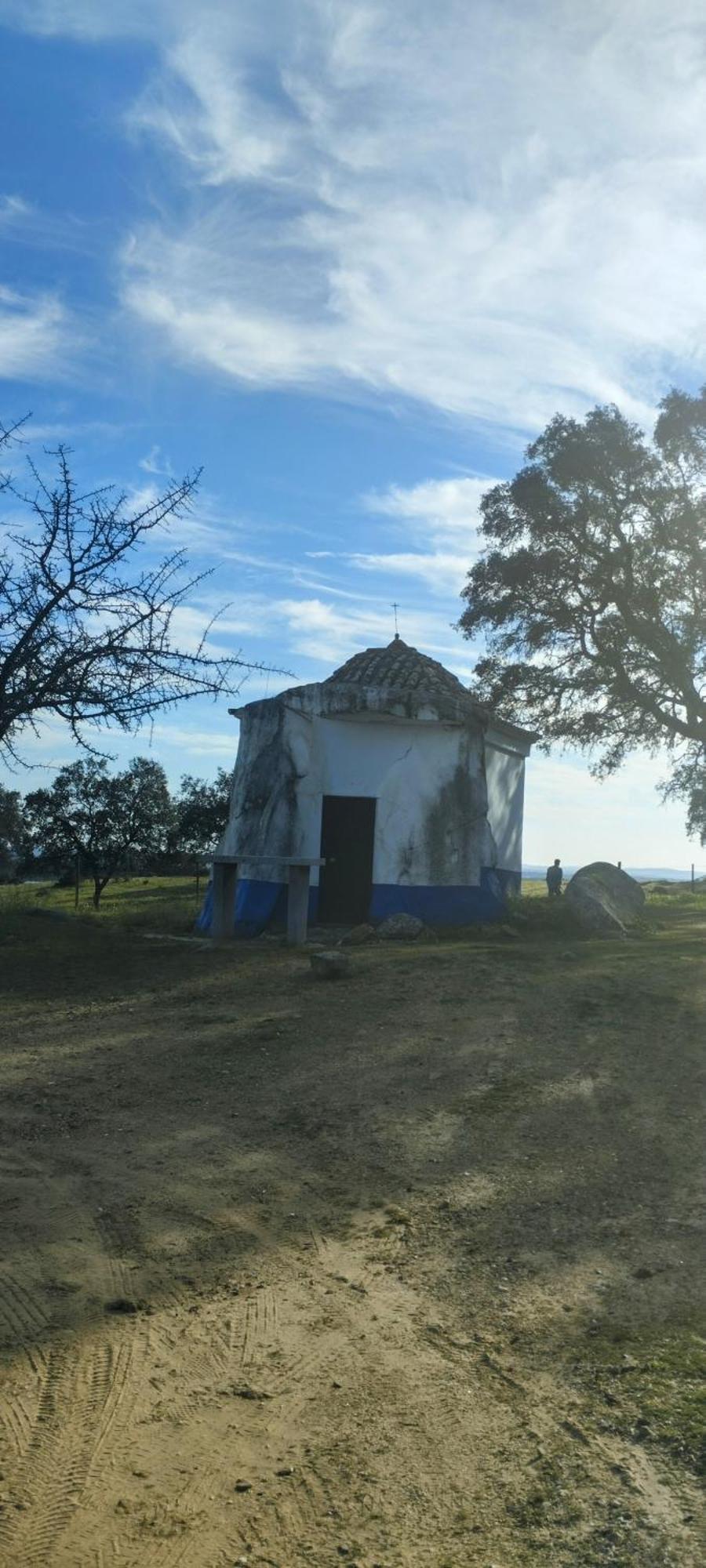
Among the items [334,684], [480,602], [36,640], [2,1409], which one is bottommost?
[2,1409]

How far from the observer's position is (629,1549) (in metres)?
3.22

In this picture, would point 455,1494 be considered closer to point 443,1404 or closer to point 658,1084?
point 443,1404

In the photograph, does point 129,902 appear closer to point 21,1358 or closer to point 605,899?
point 605,899

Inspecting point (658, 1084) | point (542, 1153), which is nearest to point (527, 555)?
point (658, 1084)

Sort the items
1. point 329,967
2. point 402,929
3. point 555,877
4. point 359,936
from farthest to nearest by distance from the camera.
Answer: point 555,877
point 402,929
point 359,936
point 329,967

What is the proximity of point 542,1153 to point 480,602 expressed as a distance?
54.9 feet

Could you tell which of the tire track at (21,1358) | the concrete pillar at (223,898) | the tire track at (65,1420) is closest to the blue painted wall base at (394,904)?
the concrete pillar at (223,898)

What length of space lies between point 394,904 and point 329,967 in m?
5.53

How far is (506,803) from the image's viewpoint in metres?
20.9

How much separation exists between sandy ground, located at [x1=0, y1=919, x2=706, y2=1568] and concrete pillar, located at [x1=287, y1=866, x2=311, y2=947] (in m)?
5.01

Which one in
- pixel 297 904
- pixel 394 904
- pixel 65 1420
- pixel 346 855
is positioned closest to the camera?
pixel 65 1420

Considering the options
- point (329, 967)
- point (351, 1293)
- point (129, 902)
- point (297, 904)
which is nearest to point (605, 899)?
point (297, 904)

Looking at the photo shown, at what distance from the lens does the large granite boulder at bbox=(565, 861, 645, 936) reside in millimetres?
→ 17188

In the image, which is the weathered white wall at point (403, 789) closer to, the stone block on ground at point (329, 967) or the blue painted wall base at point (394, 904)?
the blue painted wall base at point (394, 904)
